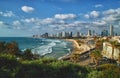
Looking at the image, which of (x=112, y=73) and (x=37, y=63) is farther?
(x=37, y=63)

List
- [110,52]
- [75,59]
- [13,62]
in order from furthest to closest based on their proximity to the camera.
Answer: [110,52]
[75,59]
[13,62]

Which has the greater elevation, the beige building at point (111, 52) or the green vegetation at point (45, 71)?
the green vegetation at point (45, 71)

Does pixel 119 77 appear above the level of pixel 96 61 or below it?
above

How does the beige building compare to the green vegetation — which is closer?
the green vegetation

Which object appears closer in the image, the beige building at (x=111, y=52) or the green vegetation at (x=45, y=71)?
the green vegetation at (x=45, y=71)

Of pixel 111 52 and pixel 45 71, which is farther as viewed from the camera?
pixel 111 52

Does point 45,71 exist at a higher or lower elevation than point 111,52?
higher

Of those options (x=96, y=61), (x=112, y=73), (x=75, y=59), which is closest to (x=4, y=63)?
(x=112, y=73)

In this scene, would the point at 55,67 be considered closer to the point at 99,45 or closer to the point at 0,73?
the point at 0,73

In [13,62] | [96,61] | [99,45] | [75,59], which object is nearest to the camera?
[13,62]

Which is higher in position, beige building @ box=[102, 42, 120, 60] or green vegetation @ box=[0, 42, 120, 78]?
green vegetation @ box=[0, 42, 120, 78]
